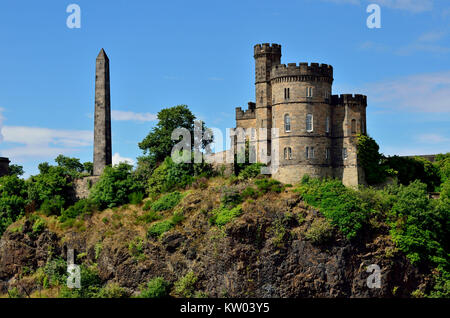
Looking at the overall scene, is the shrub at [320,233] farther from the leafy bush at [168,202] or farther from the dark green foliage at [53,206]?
the dark green foliage at [53,206]

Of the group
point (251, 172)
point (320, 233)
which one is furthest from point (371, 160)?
point (320, 233)

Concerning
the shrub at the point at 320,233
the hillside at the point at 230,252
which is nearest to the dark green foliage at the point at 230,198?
the hillside at the point at 230,252

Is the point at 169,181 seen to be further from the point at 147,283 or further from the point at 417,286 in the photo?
the point at 417,286

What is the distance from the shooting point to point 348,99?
68.5 meters

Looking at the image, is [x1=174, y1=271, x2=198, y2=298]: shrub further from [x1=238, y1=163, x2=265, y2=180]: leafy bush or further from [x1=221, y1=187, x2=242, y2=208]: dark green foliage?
[x1=238, y1=163, x2=265, y2=180]: leafy bush

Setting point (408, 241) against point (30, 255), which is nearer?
point (408, 241)

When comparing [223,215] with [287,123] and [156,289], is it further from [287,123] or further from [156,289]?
[287,123]

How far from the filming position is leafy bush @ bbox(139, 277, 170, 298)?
60188mm

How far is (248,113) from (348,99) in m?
10.2

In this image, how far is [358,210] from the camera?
61.0 meters

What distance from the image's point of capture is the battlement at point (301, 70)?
6712cm
